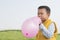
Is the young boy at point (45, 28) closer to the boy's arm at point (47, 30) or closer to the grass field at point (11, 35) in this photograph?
the boy's arm at point (47, 30)

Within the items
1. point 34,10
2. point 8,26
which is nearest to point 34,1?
point 34,10

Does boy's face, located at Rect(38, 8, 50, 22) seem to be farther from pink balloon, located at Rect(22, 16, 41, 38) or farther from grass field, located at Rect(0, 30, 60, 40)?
grass field, located at Rect(0, 30, 60, 40)

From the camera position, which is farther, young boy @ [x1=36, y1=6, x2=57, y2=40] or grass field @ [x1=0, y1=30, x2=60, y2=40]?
grass field @ [x1=0, y1=30, x2=60, y2=40]

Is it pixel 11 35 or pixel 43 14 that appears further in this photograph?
pixel 11 35

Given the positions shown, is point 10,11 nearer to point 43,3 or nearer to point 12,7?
point 12,7

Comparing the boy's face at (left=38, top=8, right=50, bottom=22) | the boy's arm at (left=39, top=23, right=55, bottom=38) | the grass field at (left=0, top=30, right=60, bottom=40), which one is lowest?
the grass field at (left=0, top=30, right=60, bottom=40)

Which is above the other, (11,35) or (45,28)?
(45,28)

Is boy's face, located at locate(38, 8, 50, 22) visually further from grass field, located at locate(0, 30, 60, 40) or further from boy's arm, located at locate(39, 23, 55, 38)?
grass field, located at locate(0, 30, 60, 40)

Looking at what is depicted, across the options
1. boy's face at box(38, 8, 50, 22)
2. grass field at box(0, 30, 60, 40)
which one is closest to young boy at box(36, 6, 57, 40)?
boy's face at box(38, 8, 50, 22)

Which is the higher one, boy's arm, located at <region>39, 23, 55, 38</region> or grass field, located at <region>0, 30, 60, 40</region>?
boy's arm, located at <region>39, 23, 55, 38</region>

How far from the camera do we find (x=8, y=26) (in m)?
2.36

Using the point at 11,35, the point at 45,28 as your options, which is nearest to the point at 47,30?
the point at 45,28

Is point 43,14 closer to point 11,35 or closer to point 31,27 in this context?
point 31,27

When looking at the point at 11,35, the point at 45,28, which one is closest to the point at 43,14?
the point at 45,28
